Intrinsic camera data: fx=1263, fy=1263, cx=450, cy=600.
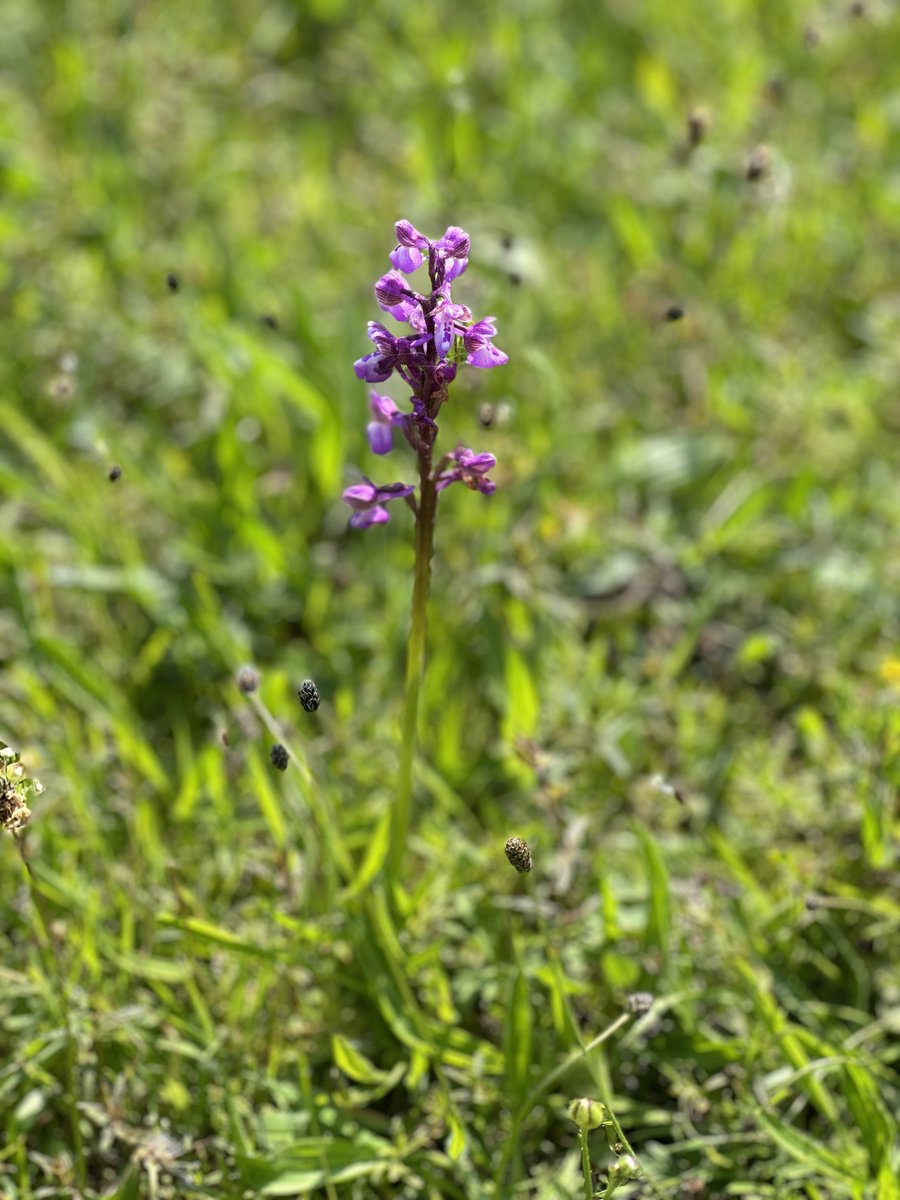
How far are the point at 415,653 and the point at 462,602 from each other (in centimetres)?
135

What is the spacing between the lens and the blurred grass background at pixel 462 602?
300 cm

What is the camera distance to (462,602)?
410 cm

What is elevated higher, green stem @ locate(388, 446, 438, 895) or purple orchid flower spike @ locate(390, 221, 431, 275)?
purple orchid flower spike @ locate(390, 221, 431, 275)

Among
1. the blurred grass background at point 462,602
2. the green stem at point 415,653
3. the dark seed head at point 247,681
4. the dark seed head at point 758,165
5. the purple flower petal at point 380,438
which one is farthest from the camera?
the dark seed head at point 758,165

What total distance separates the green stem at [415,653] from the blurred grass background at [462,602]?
0.21 meters

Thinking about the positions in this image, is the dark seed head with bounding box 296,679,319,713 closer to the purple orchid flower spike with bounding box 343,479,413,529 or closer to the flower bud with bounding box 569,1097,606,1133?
the purple orchid flower spike with bounding box 343,479,413,529

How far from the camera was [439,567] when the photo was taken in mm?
4199

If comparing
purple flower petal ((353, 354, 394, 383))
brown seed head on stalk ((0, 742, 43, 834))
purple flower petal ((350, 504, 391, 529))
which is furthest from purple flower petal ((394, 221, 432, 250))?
brown seed head on stalk ((0, 742, 43, 834))

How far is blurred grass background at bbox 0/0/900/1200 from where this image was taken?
3.00 metres

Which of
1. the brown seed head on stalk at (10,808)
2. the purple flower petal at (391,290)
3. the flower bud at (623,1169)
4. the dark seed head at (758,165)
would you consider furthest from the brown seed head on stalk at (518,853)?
the dark seed head at (758,165)

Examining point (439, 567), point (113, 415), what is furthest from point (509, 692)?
point (113, 415)

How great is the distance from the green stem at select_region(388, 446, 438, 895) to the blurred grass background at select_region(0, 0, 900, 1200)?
0.21 m

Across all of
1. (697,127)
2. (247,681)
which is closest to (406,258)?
(247,681)

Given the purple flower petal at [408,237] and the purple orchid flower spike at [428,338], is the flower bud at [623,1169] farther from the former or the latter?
the purple flower petal at [408,237]
